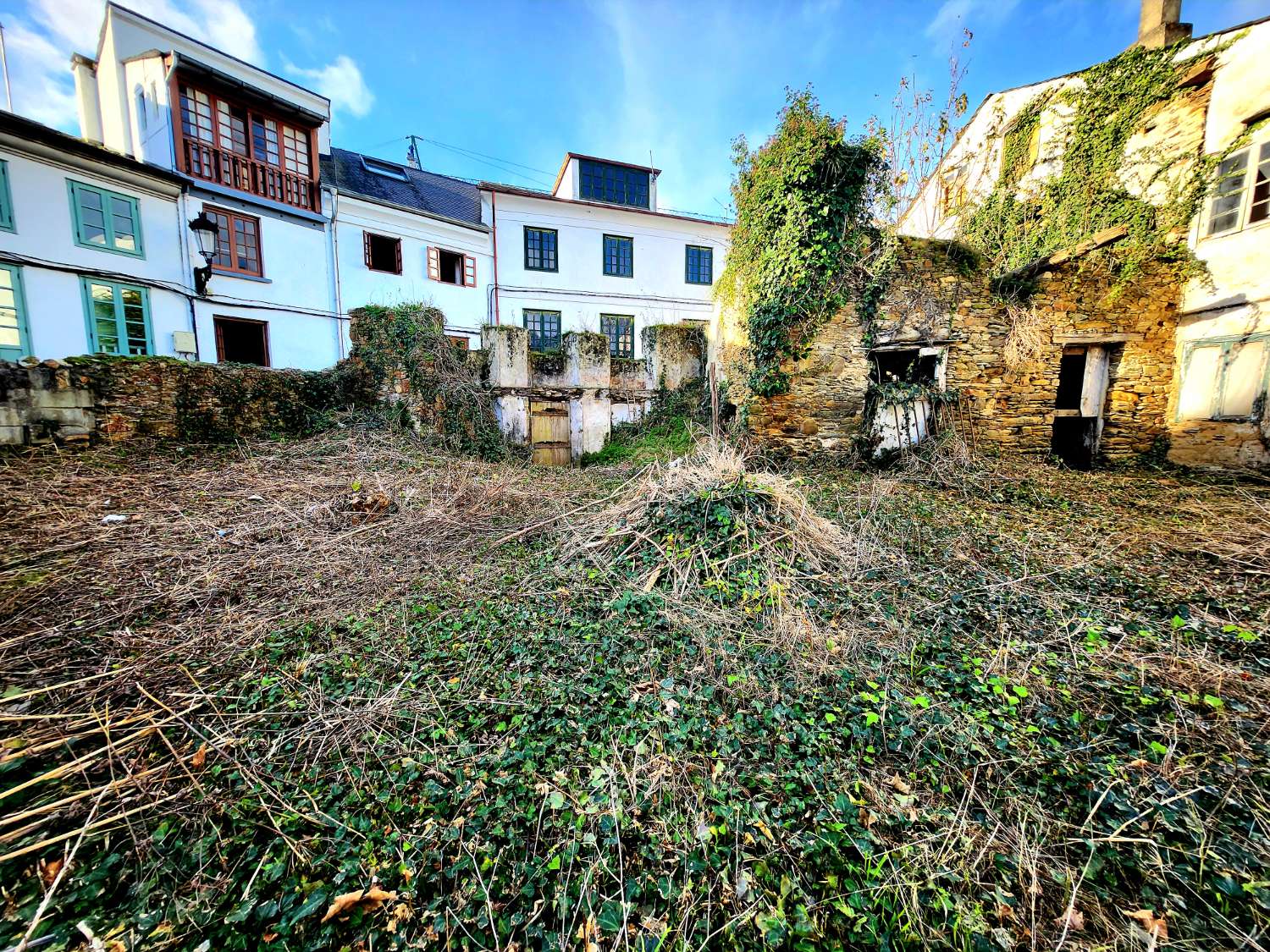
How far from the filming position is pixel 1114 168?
7.76 m

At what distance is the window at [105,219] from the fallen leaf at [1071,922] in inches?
663

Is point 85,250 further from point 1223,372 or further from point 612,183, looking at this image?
point 1223,372

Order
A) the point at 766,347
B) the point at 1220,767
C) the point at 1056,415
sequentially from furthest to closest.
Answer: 1. the point at 1056,415
2. the point at 766,347
3. the point at 1220,767

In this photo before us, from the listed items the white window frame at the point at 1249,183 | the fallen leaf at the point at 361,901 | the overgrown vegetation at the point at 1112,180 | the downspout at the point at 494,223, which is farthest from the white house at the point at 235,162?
the white window frame at the point at 1249,183

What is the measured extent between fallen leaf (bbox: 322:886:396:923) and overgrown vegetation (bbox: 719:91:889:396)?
723cm

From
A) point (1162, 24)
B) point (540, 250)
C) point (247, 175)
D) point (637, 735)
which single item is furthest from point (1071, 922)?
point (540, 250)

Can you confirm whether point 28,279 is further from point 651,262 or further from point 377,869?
point 651,262

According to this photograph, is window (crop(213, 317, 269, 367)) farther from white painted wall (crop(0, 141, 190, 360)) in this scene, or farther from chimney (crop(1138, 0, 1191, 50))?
chimney (crop(1138, 0, 1191, 50))

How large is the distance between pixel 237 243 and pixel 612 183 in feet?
43.0

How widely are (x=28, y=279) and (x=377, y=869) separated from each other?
1447 centimetres

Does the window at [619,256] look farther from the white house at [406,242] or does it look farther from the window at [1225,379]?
the window at [1225,379]

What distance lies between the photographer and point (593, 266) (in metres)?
18.0

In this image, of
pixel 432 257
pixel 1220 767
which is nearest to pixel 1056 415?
pixel 1220 767

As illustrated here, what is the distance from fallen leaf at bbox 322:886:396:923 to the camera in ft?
5.18
